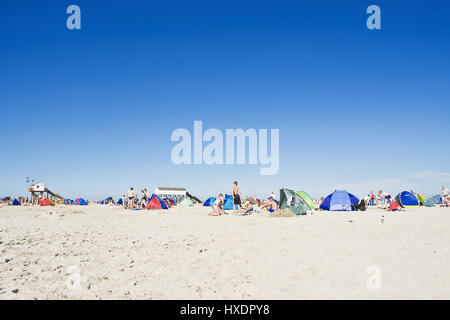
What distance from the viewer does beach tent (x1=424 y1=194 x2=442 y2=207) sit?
29.9m

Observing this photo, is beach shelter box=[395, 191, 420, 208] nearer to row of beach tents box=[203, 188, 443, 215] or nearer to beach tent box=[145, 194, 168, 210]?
row of beach tents box=[203, 188, 443, 215]

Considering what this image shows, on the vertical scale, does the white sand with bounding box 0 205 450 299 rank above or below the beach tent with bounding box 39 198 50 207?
above

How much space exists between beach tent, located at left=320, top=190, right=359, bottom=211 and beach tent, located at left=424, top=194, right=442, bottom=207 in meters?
13.0

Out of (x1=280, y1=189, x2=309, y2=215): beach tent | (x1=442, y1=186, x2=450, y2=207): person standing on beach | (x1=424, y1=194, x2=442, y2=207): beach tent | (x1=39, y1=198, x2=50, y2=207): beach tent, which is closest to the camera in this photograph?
(x1=280, y1=189, x2=309, y2=215): beach tent

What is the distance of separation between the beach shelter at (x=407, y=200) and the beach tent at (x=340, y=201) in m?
6.56

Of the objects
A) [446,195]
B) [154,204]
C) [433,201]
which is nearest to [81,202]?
[154,204]

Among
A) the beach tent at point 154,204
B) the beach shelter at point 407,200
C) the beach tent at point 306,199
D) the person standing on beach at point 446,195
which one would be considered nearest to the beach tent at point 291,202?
the beach tent at point 306,199

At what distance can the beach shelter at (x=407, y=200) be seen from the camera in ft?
85.0

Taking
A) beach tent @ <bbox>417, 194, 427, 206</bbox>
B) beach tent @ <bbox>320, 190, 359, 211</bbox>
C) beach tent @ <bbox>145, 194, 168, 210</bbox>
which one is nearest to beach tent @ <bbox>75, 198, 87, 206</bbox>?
beach tent @ <bbox>145, 194, 168, 210</bbox>

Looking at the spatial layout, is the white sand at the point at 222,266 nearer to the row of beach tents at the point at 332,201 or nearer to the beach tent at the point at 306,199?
the row of beach tents at the point at 332,201

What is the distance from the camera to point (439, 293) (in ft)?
12.4

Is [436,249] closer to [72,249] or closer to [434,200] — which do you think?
[72,249]

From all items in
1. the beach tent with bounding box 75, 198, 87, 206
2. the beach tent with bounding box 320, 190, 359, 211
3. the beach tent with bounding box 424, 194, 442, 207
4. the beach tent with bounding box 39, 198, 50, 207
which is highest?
the beach tent with bounding box 320, 190, 359, 211
